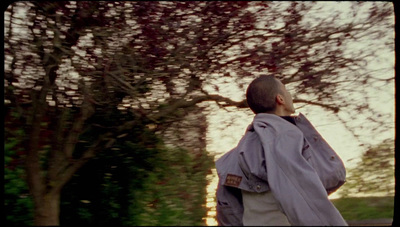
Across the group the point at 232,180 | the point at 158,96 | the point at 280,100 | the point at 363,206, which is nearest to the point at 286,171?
the point at 232,180

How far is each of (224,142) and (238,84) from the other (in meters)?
0.58

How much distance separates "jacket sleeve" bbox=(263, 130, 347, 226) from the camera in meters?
2.12

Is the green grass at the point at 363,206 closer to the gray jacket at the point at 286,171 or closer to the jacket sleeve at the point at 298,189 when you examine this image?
the gray jacket at the point at 286,171

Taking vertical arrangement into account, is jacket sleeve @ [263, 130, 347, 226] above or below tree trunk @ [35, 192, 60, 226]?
above

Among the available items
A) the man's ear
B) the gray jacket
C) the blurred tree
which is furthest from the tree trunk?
the blurred tree

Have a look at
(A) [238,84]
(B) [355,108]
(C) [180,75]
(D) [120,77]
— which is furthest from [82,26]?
(B) [355,108]

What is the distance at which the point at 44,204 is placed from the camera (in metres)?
3.40

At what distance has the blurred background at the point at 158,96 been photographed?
3.36m

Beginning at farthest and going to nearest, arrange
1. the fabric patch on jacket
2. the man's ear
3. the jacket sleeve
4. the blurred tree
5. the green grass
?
the green grass → the blurred tree → the man's ear → the fabric patch on jacket → the jacket sleeve

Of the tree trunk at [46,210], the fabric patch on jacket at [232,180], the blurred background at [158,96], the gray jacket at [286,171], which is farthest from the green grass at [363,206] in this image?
the tree trunk at [46,210]

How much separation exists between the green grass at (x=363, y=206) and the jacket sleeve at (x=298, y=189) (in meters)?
2.40

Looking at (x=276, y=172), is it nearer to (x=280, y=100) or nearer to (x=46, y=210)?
(x=280, y=100)

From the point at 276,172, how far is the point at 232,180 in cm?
36

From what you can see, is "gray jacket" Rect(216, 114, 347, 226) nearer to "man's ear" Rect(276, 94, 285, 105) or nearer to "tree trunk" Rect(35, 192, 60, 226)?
"man's ear" Rect(276, 94, 285, 105)
